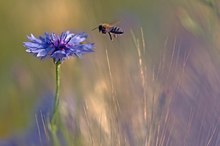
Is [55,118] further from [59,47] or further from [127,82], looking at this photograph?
[127,82]

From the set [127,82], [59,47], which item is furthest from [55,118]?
[127,82]

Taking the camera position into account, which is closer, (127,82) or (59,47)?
(59,47)

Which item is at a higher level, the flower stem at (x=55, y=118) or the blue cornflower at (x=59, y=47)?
the blue cornflower at (x=59, y=47)

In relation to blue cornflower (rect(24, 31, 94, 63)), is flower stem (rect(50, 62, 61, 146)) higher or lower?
lower

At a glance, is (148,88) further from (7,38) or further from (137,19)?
(7,38)

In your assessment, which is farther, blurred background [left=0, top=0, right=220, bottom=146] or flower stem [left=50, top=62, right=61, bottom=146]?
blurred background [left=0, top=0, right=220, bottom=146]

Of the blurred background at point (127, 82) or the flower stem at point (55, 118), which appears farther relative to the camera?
the blurred background at point (127, 82)

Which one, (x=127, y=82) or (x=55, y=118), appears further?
(x=127, y=82)
